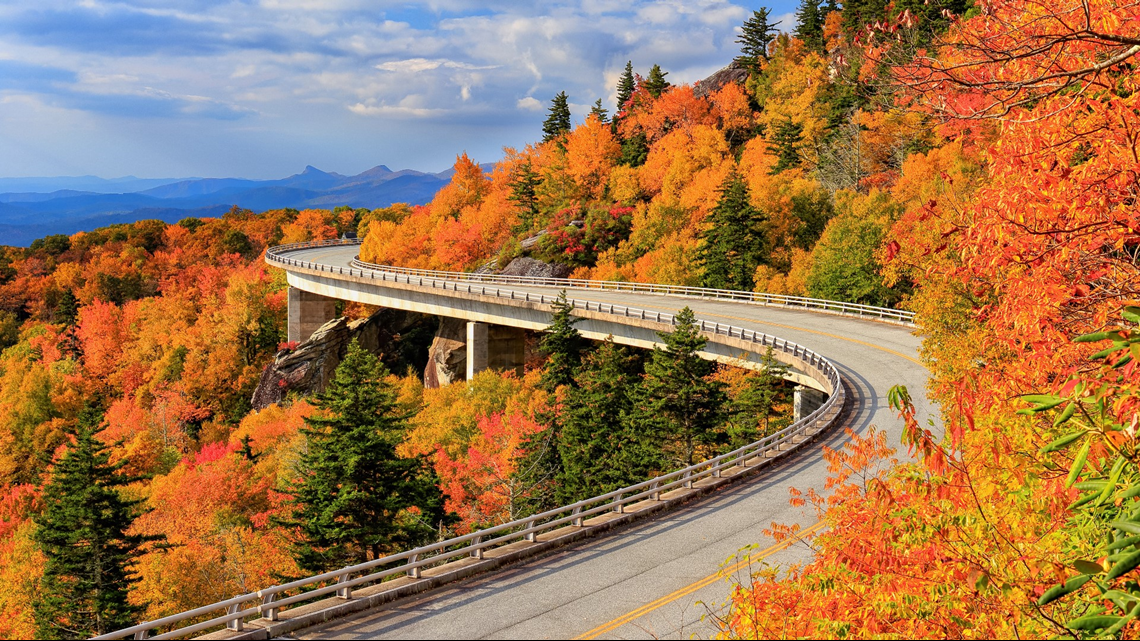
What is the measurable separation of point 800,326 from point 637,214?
2749 cm

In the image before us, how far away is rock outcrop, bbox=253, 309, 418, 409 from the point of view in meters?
65.8

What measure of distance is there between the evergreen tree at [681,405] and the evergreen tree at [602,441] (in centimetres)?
67

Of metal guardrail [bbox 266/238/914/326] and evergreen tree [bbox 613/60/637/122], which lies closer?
metal guardrail [bbox 266/238/914/326]

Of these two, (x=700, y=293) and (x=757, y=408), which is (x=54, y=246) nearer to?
(x=700, y=293)

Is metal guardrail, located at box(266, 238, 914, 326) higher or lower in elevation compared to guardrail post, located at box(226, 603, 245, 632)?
higher

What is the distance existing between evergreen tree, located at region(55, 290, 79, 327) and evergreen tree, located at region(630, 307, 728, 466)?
3073 inches

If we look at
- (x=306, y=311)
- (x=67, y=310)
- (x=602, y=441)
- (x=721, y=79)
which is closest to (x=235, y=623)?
(x=602, y=441)

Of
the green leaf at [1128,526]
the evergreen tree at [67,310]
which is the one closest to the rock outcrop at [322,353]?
the evergreen tree at [67,310]

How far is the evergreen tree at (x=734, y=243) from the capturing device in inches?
2256

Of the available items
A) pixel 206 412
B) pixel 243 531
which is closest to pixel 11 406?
pixel 206 412

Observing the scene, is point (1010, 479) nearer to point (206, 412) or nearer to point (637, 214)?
point (637, 214)

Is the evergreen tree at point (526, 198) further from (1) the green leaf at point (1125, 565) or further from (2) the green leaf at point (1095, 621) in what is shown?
(1) the green leaf at point (1125, 565)

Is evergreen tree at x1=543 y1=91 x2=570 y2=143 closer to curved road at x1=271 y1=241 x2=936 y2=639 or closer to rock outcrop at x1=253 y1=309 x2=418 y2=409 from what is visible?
rock outcrop at x1=253 y1=309 x2=418 y2=409

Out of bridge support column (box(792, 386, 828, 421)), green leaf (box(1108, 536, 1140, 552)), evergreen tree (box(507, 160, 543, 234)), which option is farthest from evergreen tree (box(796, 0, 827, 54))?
green leaf (box(1108, 536, 1140, 552))
